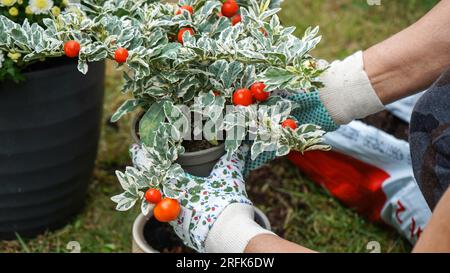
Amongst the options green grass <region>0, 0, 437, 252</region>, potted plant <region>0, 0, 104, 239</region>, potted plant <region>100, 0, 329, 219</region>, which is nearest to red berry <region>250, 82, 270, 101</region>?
potted plant <region>100, 0, 329, 219</region>

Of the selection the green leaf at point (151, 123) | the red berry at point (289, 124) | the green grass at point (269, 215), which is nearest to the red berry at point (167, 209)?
the green leaf at point (151, 123)

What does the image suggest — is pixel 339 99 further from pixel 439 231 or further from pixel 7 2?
pixel 7 2

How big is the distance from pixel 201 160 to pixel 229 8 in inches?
12.5

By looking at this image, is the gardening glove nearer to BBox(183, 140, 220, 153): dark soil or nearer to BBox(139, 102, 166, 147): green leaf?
BBox(183, 140, 220, 153): dark soil

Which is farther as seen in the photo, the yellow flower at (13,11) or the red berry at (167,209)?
the yellow flower at (13,11)

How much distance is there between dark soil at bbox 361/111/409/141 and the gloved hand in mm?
636

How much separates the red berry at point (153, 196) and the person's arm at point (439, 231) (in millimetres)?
466

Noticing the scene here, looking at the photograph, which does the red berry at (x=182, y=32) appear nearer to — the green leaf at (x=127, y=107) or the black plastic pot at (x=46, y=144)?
the green leaf at (x=127, y=107)

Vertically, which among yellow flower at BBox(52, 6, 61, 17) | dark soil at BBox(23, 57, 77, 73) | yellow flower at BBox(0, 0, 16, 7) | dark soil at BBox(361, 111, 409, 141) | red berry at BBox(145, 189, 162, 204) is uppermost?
yellow flower at BBox(0, 0, 16, 7)

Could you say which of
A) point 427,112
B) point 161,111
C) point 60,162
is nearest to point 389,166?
point 427,112

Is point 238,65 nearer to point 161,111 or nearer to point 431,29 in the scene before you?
point 161,111

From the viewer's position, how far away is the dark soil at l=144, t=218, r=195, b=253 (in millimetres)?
1519

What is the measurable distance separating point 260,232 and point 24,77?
0.60m

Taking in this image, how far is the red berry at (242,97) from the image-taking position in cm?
125
